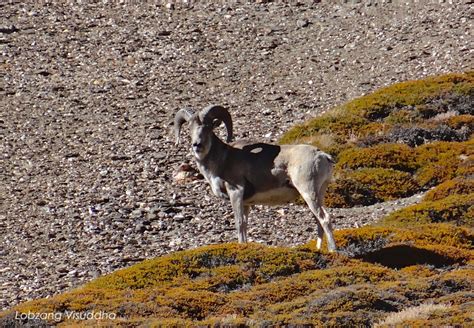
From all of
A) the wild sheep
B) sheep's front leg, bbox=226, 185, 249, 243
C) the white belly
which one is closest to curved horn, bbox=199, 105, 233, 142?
the wild sheep

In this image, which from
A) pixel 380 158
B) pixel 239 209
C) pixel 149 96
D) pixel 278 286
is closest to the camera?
pixel 278 286

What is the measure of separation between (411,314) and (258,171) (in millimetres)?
5620

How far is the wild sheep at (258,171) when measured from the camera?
2031cm

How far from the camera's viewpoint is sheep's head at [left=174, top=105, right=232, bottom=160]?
846 inches

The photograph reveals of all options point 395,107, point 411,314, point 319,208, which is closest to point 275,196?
point 319,208

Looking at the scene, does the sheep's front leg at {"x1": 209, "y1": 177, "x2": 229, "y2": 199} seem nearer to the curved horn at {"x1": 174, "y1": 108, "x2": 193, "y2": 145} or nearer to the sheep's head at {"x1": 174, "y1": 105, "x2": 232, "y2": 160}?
the sheep's head at {"x1": 174, "y1": 105, "x2": 232, "y2": 160}

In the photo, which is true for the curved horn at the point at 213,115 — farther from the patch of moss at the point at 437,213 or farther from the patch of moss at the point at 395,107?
the patch of moss at the point at 395,107

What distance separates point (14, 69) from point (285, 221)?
1615 centimetres

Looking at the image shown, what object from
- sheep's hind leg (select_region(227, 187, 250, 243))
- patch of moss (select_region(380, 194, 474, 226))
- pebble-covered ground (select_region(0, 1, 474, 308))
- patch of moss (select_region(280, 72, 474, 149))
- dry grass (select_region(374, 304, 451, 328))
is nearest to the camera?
dry grass (select_region(374, 304, 451, 328))

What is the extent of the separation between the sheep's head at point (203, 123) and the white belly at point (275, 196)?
50.8 inches

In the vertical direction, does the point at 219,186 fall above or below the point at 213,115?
below

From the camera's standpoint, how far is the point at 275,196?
20984 millimetres

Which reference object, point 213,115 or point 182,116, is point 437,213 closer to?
point 213,115

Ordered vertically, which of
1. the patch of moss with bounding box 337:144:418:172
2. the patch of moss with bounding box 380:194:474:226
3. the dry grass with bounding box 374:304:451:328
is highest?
the patch of moss with bounding box 337:144:418:172
